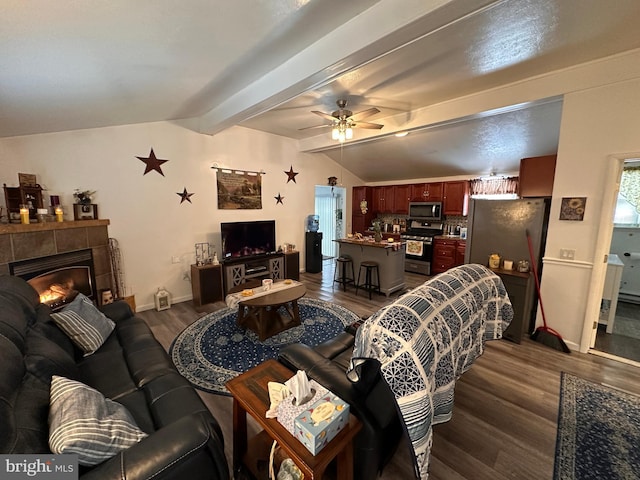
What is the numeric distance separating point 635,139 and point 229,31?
356 centimetres

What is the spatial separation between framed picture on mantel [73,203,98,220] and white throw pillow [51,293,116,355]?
159 centimetres

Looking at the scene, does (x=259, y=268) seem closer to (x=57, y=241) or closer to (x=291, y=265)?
(x=291, y=265)

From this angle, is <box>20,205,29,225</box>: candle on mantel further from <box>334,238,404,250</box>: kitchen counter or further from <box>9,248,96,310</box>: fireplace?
<box>334,238,404,250</box>: kitchen counter

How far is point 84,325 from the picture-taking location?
6.40 feet

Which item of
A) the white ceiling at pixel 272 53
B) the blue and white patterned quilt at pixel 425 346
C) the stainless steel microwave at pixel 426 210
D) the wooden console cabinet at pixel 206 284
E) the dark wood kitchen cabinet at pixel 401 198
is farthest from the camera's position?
the dark wood kitchen cabinet at pixel 401 198

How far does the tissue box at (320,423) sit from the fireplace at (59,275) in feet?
10.4

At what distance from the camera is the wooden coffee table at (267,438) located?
39.2 inches

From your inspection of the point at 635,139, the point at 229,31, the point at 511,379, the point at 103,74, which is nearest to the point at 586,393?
the point at 511,379

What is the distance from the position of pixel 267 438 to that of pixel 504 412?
1.81 meters

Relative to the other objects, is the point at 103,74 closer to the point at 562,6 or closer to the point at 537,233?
the point at 562,6

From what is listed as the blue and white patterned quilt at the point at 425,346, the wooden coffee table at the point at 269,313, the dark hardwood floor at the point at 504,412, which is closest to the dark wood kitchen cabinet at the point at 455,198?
the dark hardwood floor at the point at 504,412

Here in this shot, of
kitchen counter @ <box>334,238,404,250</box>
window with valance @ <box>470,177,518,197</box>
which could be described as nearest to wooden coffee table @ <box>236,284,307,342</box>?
kitchen counter @ <box>334,238,404,250</box>

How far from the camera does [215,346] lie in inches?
113

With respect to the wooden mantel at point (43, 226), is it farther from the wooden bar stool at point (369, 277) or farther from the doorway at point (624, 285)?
the doorway at point (624, 285)
